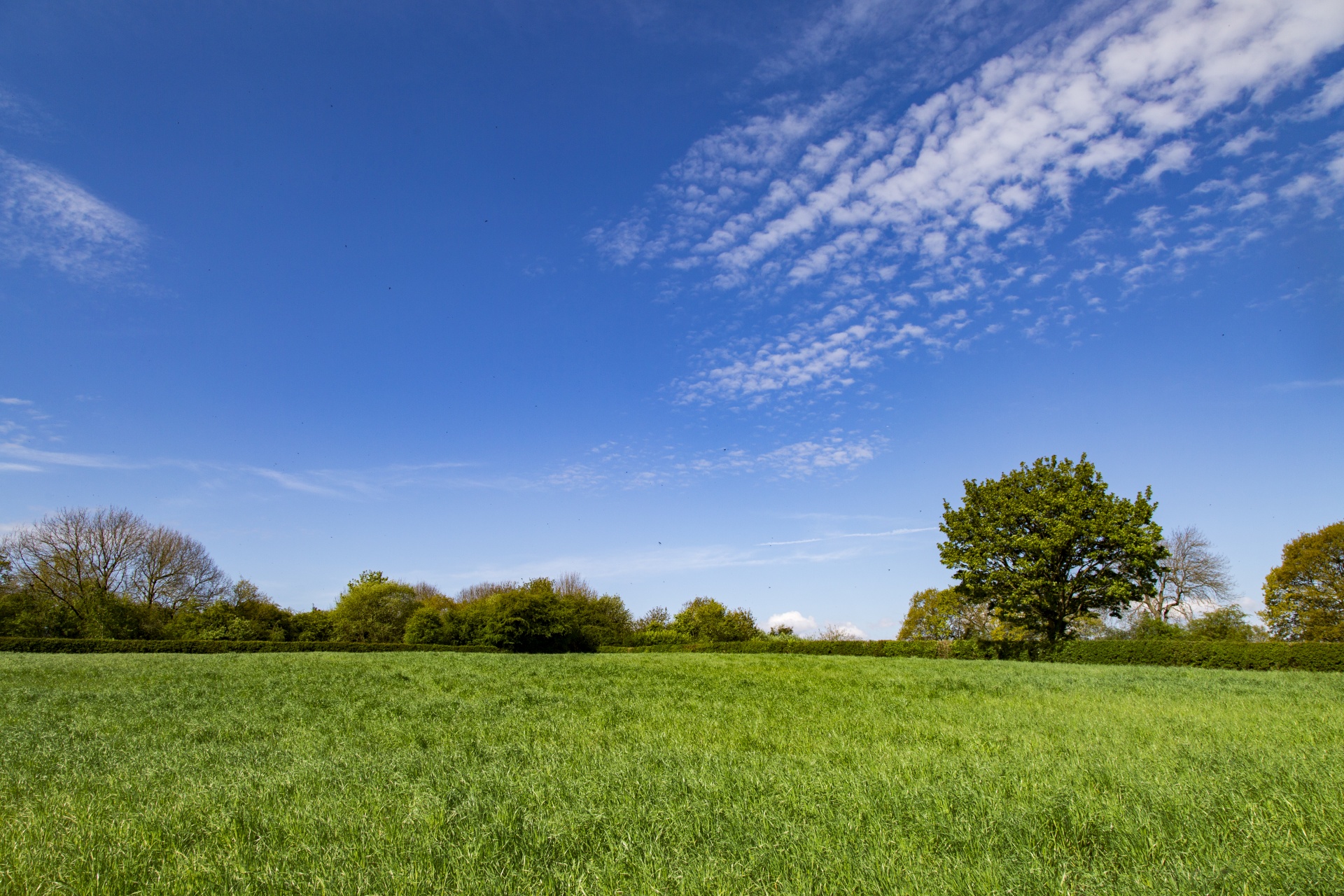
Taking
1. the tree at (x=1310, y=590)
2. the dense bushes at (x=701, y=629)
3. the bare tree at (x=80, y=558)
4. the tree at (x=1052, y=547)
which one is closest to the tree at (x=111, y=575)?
the bare tree at (x=80, y=558)

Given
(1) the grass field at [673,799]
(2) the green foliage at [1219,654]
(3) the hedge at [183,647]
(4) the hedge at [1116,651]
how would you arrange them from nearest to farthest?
(1) the grass field at [673,799]
(2) the green foliage at [1219,654]
(4) the hedge at [1116,651]
(3) the hedge at [183,647]

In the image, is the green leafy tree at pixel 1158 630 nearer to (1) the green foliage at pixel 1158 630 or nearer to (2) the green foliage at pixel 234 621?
(1) the green foliage at pixel 1158 630

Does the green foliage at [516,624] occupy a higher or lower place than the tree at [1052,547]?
lower

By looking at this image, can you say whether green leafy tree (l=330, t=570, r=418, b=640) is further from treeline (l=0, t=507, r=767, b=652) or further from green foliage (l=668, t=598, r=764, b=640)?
green foliage (l=668, t=598, r=764, b=640)

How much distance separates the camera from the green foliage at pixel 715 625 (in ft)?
225

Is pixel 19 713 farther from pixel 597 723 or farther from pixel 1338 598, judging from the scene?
pixel 1338 598

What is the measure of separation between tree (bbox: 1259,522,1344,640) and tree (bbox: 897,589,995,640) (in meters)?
20.2

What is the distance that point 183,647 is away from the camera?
129ft

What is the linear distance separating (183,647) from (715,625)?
4745 centimetres

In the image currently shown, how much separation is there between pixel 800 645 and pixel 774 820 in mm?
45203

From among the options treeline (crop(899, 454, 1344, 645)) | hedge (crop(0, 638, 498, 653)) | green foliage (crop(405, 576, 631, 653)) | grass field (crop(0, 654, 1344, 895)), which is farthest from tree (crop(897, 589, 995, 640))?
grass field (crop(0, 654, 1344, 895))

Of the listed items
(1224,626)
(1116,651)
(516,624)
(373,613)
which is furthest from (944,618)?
(373,613)

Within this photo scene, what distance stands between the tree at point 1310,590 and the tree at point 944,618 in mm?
20214

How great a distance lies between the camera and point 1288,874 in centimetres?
328
